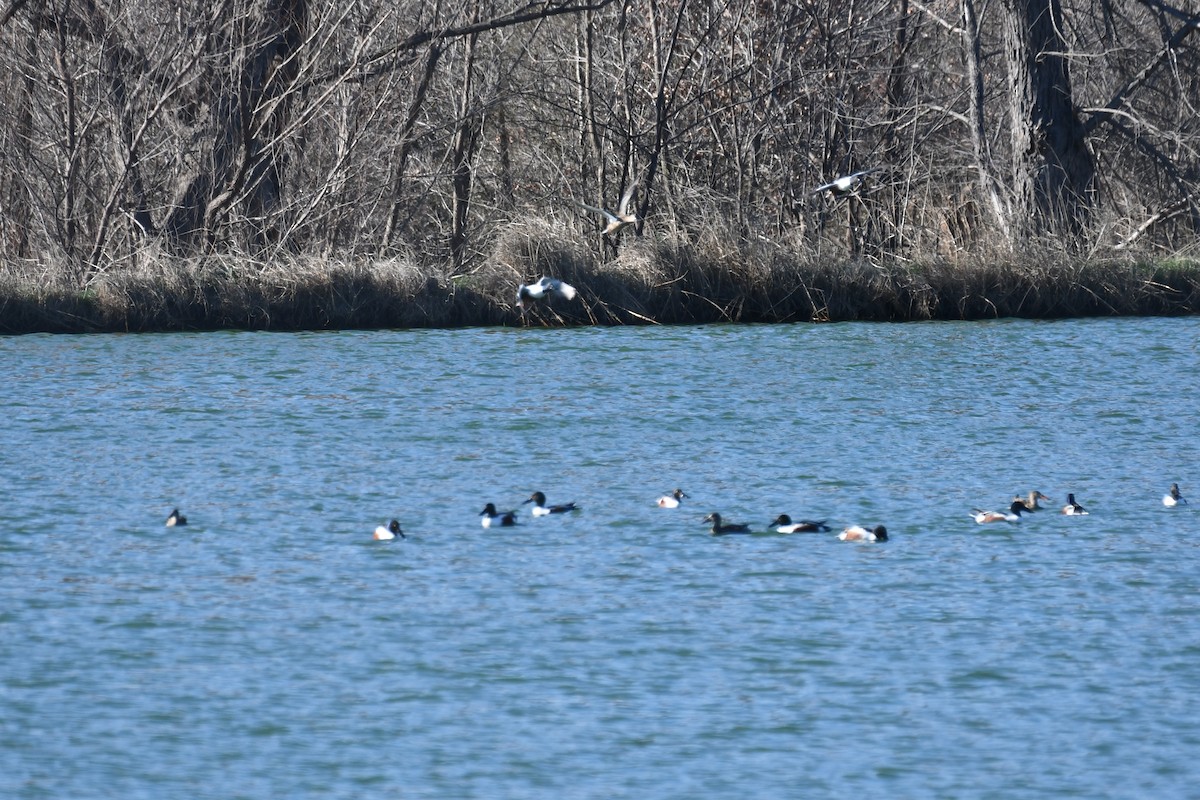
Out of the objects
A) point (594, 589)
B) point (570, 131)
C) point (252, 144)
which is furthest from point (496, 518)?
point (570, 131)

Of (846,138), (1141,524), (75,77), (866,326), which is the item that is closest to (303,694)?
(1141,524)

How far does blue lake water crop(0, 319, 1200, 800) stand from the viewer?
645cm

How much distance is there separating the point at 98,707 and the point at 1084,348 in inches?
527

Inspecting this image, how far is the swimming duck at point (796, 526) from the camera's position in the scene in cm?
1016

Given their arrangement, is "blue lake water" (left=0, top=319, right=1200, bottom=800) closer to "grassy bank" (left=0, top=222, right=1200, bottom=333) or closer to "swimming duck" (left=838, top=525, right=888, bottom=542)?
"swimming duck" (left=838, top=525, right=888, bottom=542)

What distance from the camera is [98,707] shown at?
7.02 metres

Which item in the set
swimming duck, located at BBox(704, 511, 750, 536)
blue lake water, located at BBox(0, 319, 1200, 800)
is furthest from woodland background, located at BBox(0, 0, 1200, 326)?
swimming duck, located at BBox(704, 511, 750, 536)

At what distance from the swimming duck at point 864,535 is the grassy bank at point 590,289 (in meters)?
9.95

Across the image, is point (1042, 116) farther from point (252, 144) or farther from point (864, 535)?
point (864, 535)

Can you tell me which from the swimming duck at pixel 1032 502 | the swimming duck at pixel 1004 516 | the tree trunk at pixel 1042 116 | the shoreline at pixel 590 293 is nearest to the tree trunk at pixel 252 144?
the shoreline at pixel 590 293

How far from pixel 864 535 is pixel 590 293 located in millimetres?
10241

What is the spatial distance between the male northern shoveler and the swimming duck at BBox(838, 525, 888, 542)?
197 cm

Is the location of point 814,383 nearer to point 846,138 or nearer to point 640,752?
point 846,138

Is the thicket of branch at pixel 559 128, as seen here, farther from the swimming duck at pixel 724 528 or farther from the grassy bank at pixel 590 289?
the swimming duck at pixel 724 528
